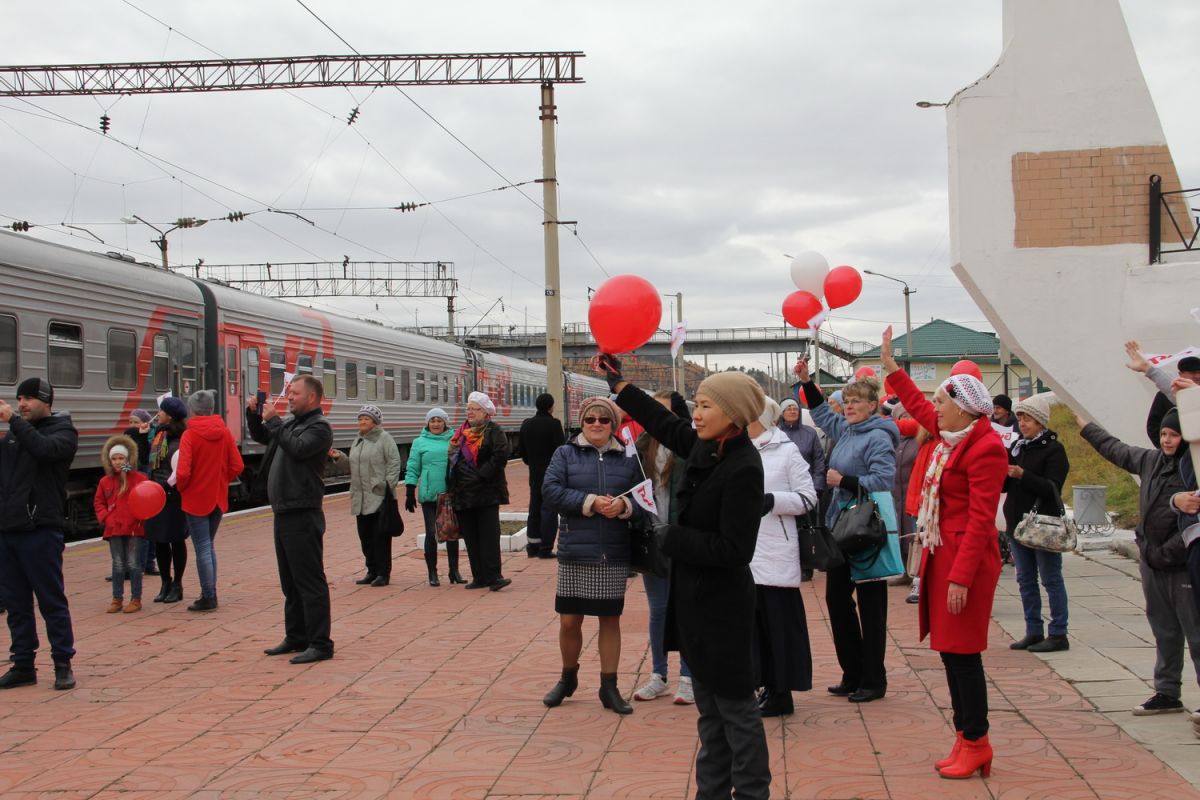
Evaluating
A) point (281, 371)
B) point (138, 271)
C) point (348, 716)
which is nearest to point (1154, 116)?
point (348, 716)

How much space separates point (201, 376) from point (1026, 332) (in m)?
12.4

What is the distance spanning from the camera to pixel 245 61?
20406 millimetres

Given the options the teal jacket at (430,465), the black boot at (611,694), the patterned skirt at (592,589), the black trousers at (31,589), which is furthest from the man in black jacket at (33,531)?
the teal jacket at (430,465)

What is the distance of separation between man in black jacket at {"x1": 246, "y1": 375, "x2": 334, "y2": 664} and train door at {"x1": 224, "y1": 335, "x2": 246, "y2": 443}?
10.7m

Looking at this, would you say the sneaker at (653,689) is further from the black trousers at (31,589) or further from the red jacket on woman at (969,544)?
the black trousers at (31,589)

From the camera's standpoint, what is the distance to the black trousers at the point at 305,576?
7625 millimetres

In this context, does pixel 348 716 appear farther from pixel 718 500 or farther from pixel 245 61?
pixel 245 61

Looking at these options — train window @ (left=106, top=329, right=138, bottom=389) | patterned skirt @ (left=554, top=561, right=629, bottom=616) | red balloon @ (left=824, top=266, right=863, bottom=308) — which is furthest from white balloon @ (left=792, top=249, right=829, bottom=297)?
train window @ (left=106, top=329, right=138, bottom=389)

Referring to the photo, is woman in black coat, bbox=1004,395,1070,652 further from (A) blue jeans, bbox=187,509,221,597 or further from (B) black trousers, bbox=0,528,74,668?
(A) blue jeans, bbox=187,509,221,597

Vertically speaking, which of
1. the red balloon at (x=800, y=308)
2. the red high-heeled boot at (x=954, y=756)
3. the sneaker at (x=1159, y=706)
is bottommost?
the sneaker at (x=1159, y=706)

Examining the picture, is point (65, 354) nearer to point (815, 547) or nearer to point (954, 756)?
point (815, 547)

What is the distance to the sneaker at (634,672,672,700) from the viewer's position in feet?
21.1

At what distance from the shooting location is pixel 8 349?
12883mm

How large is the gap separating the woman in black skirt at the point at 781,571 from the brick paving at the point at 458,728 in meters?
0.35
